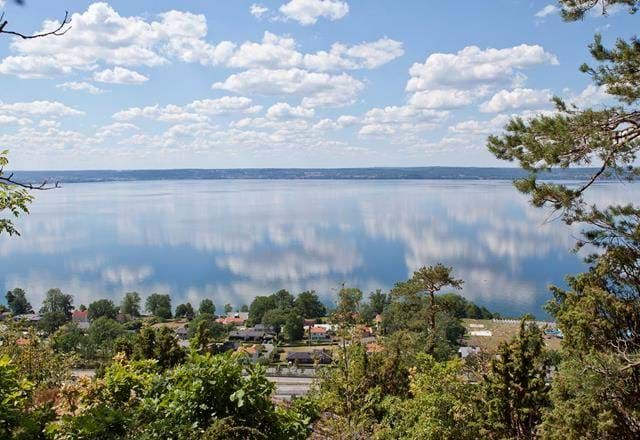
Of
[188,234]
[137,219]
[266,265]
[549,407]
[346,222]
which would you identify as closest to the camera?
[549,407]

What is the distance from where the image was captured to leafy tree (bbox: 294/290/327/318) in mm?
36656

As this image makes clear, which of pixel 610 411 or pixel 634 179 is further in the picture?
pixel 634 179

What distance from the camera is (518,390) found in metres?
6.44

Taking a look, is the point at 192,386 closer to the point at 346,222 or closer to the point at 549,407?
the point at 549,407

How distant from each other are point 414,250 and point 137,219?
186 ft

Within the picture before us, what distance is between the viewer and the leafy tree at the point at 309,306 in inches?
1443

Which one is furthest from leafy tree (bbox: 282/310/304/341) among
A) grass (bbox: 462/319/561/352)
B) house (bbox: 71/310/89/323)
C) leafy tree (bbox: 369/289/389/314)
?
house (bbox: 71/310/89/323)

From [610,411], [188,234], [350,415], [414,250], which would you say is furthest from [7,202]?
[188,234]

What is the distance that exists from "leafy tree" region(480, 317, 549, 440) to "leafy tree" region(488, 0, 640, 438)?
53 centimetres

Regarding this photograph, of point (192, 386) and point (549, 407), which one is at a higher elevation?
point (192, 386)

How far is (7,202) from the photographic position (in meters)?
3.05

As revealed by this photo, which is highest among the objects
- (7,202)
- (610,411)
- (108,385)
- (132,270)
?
(7,202)

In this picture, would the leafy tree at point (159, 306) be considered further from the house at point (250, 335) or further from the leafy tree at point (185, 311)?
the house at point (250, 335)

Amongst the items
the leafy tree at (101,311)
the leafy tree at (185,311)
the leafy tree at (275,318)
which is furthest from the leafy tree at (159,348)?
the leafy tree at (101,311)
